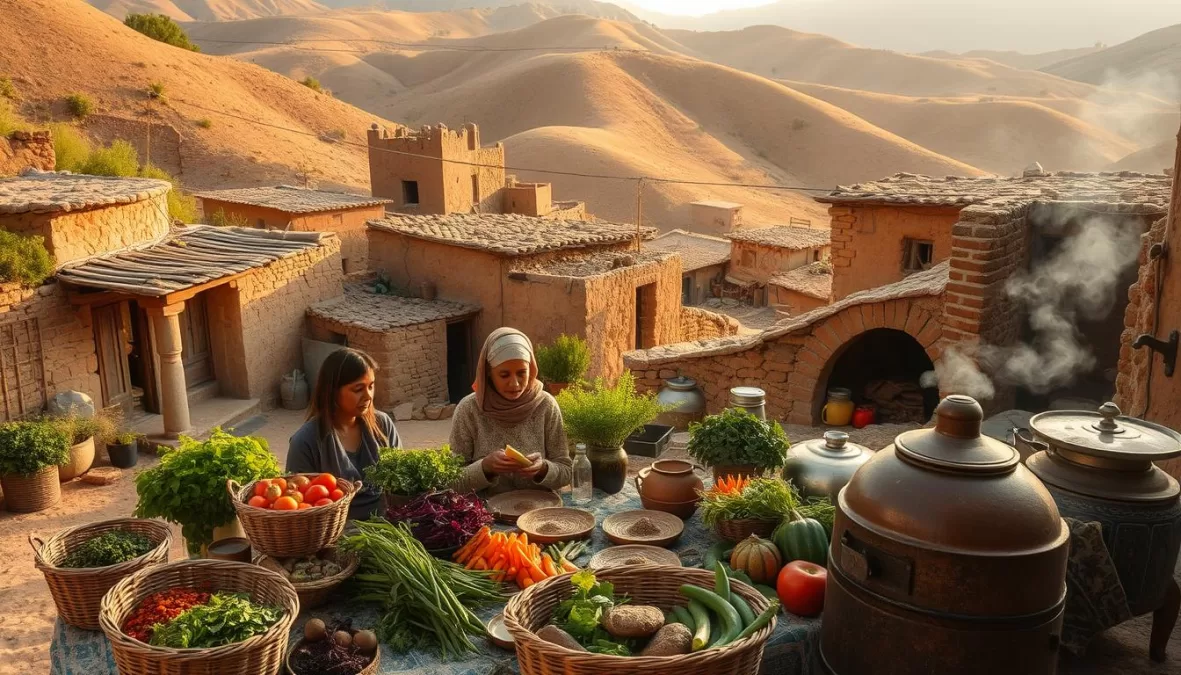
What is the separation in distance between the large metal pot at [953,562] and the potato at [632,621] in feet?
2.36

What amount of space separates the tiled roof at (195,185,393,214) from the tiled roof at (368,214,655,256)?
1.77 m

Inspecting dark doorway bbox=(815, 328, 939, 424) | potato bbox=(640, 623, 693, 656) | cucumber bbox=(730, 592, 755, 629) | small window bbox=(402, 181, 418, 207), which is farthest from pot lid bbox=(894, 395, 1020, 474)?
small window bbox=(402, 181, 418, 207)

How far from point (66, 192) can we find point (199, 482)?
8609mm

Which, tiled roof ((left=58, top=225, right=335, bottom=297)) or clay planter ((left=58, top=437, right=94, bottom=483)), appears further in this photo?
tiled roof ((left=58, top=225, right=335, bottom=297))

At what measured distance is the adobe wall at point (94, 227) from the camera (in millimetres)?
9352

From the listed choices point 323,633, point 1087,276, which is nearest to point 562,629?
point 323,633

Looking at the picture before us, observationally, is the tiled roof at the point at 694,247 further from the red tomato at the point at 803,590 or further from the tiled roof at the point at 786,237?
the red tomato at the point at 803,590

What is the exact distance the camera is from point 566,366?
12.2 meters

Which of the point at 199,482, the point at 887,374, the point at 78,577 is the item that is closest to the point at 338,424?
the point at 199,482

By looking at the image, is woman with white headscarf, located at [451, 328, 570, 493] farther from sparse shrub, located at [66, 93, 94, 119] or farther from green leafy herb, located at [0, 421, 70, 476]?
sparse shrub, located at [66, 93, 94, 119]

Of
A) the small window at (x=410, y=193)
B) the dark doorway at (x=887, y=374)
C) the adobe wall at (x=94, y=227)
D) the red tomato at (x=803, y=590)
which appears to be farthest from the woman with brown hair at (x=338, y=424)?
the small window at (x=410, y=193)

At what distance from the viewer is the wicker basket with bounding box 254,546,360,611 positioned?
2.94m

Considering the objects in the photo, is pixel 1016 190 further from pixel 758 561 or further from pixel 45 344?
pixel 45 344

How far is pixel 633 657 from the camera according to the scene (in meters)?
2.31
